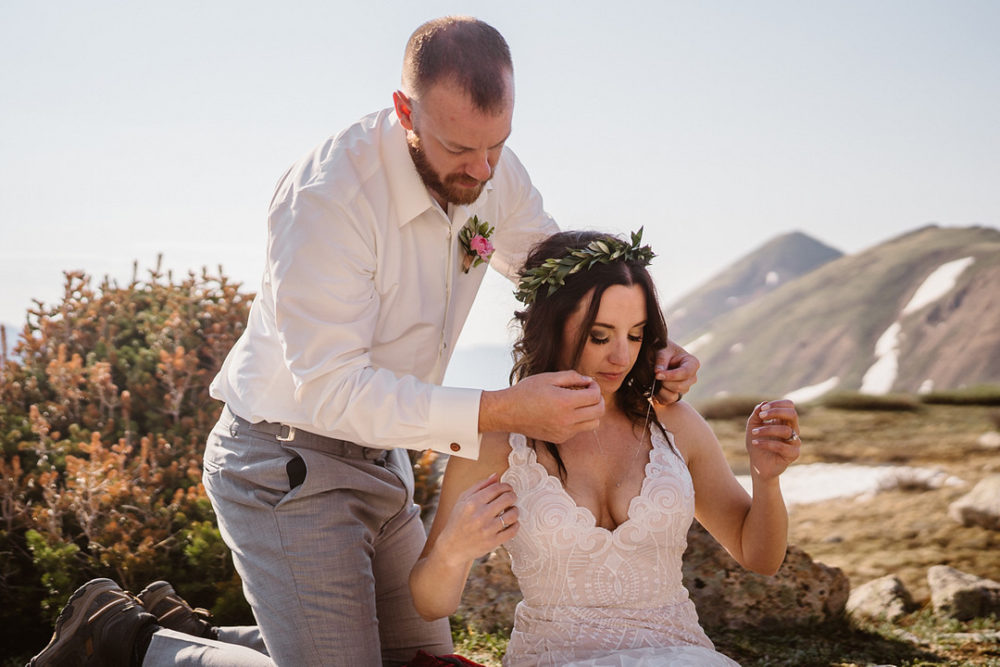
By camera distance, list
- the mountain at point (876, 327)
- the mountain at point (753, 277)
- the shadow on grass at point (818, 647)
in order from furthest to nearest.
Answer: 1. the mountain at point (753, 277)
2. the mountain at point (876, 327)
3. the shadow on grass at point (818, 647)

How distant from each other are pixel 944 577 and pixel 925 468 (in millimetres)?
3529

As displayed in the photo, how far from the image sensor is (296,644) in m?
3.02

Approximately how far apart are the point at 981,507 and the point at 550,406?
19.9 feet

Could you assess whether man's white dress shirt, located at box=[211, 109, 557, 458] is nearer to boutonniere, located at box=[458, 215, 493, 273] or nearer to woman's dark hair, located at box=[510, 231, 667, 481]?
boutonniere, located at box=[458, 215, 493, 273]

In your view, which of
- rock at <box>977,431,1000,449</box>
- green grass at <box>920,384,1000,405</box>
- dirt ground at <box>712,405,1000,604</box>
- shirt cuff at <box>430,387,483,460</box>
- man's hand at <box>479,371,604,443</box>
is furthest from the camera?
green grass at <box>920,384,1000,405</box>

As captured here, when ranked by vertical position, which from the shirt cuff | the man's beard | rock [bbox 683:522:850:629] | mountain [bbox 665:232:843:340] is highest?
mountain [bbox 665:232:843:340]

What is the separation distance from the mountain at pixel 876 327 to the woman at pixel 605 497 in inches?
736

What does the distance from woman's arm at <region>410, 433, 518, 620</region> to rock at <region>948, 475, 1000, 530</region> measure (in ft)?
18.8

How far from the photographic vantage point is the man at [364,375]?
2820 mm

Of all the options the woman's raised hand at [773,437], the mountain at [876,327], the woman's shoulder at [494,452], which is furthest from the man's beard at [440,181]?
the mountain at [876,327]

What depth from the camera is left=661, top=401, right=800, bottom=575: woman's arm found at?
2.91 meters

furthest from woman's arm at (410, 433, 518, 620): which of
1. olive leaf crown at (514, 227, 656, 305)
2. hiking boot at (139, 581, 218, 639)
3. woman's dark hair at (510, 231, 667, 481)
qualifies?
hiking boot at (139, 581, 218, 639)

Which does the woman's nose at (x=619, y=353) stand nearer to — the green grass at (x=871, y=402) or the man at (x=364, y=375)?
the man at (x=364, y=375)

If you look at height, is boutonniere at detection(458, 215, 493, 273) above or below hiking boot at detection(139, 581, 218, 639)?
above
